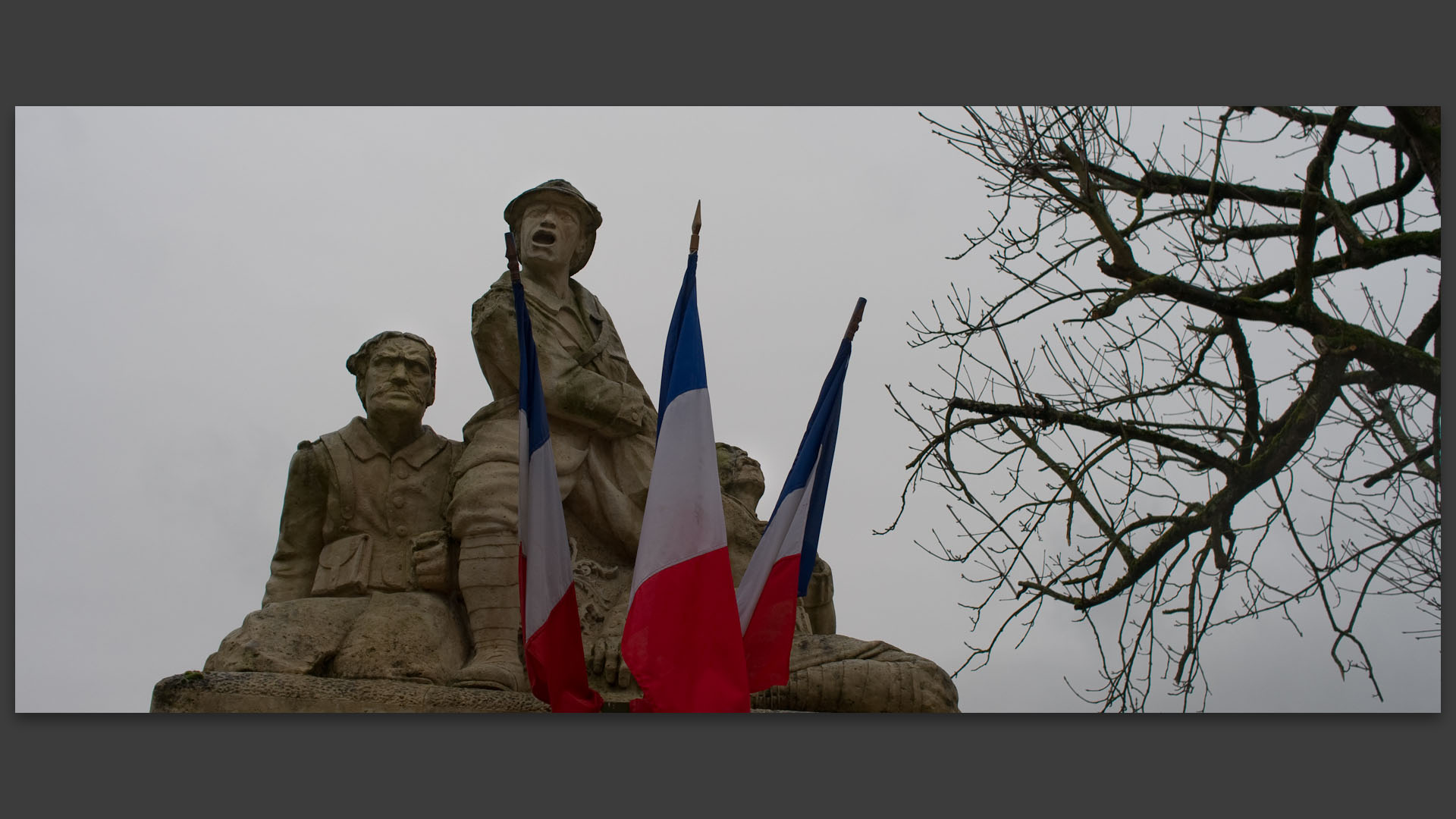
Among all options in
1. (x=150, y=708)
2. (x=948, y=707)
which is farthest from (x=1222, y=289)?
(x=150, y=708)

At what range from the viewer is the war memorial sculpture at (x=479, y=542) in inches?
303

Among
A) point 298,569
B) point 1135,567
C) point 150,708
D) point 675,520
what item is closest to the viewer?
point 150,708

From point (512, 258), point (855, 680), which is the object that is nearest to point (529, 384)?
point (512, 258)

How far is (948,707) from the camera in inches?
309

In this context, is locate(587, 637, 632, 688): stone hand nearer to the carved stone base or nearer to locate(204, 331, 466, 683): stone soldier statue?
the carved stone base

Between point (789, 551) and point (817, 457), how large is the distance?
52 centimetres

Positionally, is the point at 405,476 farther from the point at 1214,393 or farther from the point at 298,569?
the point at 1214,393

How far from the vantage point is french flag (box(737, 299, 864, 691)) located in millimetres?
7801

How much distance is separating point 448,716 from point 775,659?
→ 4.63 feet

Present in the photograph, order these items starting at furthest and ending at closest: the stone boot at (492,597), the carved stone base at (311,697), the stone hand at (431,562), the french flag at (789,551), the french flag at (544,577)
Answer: the stone hand at (431,562) < the stone boot at (492,597) < the french flag at (789,551) < the french flag at (544,577) < the carved stone base at (311,697)

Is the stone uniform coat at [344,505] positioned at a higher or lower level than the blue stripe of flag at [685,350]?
lower

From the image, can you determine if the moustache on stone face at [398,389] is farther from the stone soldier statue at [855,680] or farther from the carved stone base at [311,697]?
the stone soldier statue at [855,680]

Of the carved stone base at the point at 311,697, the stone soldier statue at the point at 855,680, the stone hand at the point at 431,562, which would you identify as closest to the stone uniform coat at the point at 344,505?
the stone hand at the point at 431,562

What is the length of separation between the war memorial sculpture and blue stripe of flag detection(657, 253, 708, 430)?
0.46 metres
